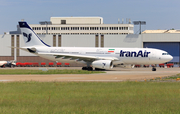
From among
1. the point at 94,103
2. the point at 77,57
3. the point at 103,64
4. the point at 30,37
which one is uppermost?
the point at 30,37

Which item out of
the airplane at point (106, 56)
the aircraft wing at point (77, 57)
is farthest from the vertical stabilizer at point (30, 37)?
the aircraft wing at point (77, 57)

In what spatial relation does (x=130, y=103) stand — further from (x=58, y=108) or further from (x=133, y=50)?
(x=133, y=50)

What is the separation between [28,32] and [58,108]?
151ft

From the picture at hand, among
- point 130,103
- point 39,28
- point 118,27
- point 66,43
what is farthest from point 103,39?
point 39,28

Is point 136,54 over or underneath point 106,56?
over

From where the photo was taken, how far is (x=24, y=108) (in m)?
12.2

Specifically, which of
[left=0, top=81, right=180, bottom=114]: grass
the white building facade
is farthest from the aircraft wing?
the white building facade

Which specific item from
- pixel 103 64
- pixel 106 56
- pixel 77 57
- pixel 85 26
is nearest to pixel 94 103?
pixel 103 64

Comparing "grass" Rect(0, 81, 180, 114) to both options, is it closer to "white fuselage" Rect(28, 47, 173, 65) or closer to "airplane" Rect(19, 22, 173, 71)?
"airplane" Rect(19, 22, 173, 71)

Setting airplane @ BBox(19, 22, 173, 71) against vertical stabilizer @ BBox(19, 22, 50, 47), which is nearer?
airplane @ BBox(19, 22, 173, 71)

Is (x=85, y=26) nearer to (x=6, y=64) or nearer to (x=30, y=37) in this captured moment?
(x=6, y=64)

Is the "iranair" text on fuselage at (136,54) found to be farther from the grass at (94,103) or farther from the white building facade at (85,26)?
the white building facade at (85,26)

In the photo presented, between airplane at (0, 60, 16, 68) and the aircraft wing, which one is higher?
the aircraft wing

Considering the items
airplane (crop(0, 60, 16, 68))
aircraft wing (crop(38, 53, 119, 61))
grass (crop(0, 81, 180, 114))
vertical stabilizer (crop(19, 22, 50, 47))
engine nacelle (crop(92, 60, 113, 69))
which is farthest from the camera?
airplane (crop(0, 60, 16, 68))
